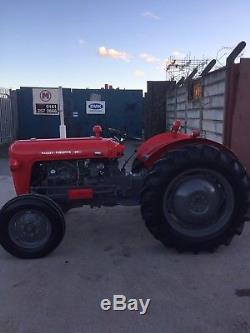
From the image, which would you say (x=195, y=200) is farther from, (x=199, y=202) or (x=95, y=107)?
(x=95, y=107)

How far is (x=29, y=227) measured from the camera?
360 centimetres

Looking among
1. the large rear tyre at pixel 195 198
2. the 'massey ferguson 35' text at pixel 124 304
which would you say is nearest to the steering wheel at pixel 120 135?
the large rear tyre at pixel 195 198

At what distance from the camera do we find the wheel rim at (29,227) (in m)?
3.60

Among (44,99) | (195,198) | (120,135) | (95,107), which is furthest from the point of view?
(95,107)

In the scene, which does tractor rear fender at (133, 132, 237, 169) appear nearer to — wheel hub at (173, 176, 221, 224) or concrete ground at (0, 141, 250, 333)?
wheel hub at (173, 176, 221, 224)

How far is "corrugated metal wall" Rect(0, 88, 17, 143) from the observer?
1443 centimetres

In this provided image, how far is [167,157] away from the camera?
11.9ft

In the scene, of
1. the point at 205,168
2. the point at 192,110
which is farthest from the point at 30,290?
the point at 192,110

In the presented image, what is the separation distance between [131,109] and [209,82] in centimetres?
905

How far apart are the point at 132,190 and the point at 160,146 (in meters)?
0.56

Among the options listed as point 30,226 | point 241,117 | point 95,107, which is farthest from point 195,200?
point 95,107

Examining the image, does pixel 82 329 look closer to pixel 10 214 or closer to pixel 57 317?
pixel 57 317

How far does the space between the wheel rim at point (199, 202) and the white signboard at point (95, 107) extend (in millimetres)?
12600

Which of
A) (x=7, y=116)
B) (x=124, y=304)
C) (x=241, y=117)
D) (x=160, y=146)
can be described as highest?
(x=241, y=117)
